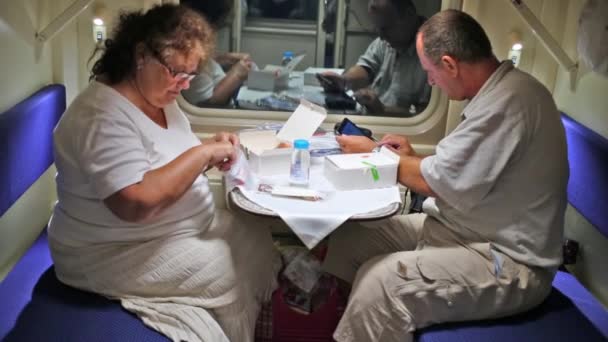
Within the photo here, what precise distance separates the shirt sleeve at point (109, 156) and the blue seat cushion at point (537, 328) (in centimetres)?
96

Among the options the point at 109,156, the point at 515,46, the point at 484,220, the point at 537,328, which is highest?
the point at 515,46

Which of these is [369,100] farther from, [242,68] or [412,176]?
[412,176]

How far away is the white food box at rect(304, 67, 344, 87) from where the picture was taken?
3293 mm

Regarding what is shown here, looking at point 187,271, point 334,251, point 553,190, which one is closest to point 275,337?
point 334,251

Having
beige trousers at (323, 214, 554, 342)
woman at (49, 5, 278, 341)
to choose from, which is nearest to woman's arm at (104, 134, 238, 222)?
woman at (49, 5, 278, 341)

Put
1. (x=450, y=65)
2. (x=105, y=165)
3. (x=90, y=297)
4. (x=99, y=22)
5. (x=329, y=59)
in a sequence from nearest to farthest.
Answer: (x=105, y=165)
(x=90, y=297)
(x=450, y=65)
(x=99, y=22)
(x=329, y=59)

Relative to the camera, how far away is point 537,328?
2.01 m

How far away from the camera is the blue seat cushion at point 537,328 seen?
1955mm

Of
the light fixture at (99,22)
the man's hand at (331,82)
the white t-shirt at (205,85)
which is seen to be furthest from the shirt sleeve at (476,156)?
the light fixture at (99,22)

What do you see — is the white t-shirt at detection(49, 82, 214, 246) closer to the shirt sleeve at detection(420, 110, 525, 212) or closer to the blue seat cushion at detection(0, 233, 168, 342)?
the blue seat cushion at detection(0, 233, 168, 342)

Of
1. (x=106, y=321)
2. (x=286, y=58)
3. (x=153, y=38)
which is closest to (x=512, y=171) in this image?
(x=153, y=38)

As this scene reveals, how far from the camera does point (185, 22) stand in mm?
2086

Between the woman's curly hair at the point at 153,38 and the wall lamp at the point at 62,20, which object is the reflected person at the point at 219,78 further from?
the woman's curly hair at the point at 153,38

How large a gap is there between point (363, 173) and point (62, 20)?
136 cm
